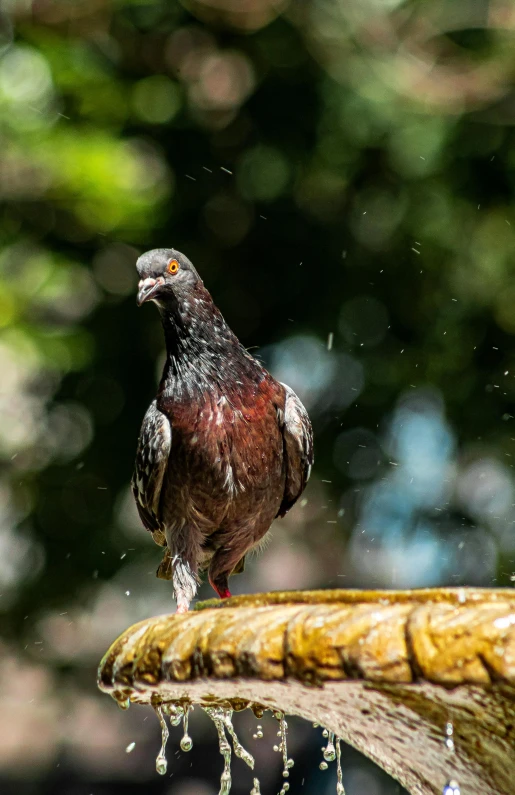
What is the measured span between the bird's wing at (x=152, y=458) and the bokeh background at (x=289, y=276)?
5.38ft

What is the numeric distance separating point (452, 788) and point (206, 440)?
5.87 feet

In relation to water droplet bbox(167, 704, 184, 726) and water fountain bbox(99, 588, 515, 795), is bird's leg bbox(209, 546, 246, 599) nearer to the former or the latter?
water droplet bbox(167, 704, 184, 726)

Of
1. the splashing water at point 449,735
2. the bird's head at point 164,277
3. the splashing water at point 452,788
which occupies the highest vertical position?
the splashing water at point 449,735

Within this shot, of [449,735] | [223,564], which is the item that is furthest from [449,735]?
[223,564]

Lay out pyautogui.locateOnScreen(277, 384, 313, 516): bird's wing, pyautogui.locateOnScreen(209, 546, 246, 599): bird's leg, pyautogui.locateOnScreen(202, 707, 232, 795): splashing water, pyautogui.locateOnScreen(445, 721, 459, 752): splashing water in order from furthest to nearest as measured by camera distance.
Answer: pyautogui.locateOnScreen(209, 546, 246, 599): bird's leg, pyautogui.locateOnScreen(277, 384, 313, 516): bird's wing, pyautogui.locateOnScreen(202, 707, 232, 795): splashing water, pyautogui.locateOnScreen(445, 721, 459, 752): splashing water

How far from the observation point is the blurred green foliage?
6.07 m

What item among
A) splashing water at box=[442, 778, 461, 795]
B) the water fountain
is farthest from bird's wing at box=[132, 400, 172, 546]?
splashing water at box=[442, 778, 461, 795]

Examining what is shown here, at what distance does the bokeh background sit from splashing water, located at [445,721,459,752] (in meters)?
3.89

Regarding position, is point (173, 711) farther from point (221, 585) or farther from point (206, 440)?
point (221, 585)

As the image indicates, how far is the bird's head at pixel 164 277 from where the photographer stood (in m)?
4.24

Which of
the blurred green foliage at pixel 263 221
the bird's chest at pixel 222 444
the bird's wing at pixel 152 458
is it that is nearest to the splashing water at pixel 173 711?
the bird's chest at pixel 222 444

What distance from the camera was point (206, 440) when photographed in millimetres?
4066

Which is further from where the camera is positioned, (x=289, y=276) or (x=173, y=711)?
(x=289, y=276)

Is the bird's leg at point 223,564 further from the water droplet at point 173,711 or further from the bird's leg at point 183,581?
the water droplet at point 173,711
